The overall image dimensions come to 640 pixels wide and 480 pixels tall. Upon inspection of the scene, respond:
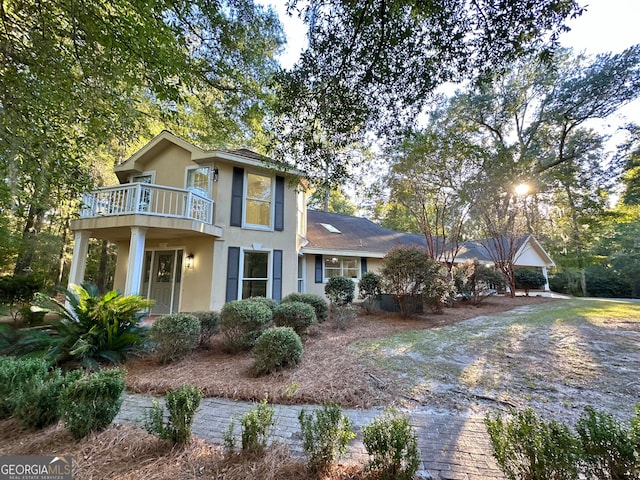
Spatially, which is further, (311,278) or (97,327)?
(311,278)

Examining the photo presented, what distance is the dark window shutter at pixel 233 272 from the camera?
883 cm

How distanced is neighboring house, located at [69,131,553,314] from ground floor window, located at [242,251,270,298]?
3 centimetres

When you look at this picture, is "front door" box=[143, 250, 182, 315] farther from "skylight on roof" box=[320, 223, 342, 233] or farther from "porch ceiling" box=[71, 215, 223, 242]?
"skylight on roof" box=[320, 223, 342, 233]

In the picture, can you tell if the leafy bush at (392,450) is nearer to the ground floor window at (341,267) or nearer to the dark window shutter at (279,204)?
the dark window shutter at (279,204)

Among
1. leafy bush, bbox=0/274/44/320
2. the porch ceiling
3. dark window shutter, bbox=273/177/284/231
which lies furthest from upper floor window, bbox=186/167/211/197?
leafy bush, bbox=0/274/44/320

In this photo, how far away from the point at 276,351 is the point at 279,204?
6549 millimetres

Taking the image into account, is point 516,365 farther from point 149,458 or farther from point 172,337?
point 172,337

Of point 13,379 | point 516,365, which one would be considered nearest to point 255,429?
point 13,379

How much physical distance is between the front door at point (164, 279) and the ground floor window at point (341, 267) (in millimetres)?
6345

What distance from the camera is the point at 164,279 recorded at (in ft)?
31.3

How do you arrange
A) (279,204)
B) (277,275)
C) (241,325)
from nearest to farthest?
(241,325), (277,275), (279,204)

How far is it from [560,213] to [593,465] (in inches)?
965

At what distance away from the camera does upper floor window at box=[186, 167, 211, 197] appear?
9.30 m

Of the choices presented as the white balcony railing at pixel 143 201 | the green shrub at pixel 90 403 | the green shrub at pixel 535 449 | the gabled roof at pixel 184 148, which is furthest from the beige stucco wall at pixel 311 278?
the green shrub at pixel 535 449
